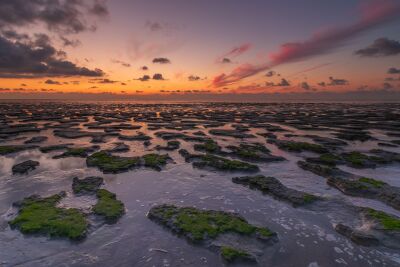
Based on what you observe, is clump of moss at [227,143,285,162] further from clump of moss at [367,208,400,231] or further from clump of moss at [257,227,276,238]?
clump of moss at [257,227,276,238]

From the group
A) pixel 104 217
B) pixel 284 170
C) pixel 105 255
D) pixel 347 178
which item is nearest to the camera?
pixel 105 255

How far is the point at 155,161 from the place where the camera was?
20.3 m

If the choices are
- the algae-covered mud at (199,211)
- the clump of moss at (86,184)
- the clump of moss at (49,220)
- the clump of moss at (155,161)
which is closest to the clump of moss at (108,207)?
the algae-covered mud at (199,211)

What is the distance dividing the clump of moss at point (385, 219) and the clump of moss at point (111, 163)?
13146 millimetres

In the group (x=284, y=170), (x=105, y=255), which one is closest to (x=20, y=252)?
(x=105, y=255)

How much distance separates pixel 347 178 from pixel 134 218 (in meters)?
11.8

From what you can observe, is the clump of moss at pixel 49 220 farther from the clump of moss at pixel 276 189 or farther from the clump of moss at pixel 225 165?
the clump of moss at pixel 225 165

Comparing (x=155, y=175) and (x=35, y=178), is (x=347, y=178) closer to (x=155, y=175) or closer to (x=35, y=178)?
(x=155, y=175)

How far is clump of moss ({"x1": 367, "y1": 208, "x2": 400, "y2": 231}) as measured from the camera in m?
10.6

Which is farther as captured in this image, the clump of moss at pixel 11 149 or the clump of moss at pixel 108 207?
the clump of moss at pixel 11 149

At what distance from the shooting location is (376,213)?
38.4ft

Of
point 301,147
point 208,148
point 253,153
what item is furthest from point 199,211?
point 301,147

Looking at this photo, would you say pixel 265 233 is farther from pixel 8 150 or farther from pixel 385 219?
pixel 8 150

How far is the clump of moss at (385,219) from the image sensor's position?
417 inches
